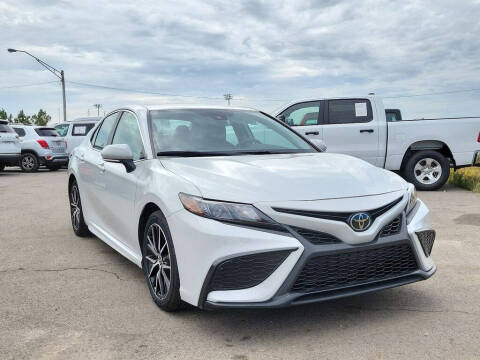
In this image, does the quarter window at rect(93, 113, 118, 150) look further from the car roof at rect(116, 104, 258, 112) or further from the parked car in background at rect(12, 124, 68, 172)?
the parked car in background at rect(12, 124, 68, 172)

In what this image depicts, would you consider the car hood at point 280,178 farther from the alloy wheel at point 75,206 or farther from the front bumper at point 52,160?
the front bumper at point 52,160

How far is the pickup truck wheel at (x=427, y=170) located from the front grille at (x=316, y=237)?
26.4ft

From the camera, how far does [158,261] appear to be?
3.83 meters

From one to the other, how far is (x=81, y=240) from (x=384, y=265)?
13.2 ft

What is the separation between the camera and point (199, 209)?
325 centimetres

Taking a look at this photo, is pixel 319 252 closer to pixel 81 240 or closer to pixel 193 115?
pixel 193 115

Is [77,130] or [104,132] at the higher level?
[104,132]

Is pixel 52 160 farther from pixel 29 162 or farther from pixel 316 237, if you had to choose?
pixel 316 237

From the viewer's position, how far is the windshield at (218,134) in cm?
433

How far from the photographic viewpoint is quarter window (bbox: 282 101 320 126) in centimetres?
1091

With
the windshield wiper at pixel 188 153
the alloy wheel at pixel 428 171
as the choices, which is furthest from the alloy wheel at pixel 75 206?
the alloy wheel at pixel 428 171

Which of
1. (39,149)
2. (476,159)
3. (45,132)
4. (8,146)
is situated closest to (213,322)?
(476,159)

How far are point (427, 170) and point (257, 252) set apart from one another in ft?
28.2

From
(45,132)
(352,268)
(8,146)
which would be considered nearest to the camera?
(352,268)
